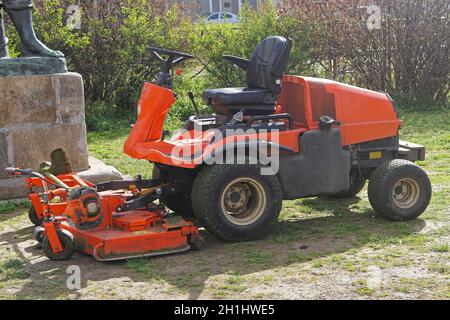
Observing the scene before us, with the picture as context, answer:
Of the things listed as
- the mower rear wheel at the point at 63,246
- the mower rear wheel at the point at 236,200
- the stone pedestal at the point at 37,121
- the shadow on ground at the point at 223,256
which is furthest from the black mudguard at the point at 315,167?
the stone pedestal at the point at 37,121

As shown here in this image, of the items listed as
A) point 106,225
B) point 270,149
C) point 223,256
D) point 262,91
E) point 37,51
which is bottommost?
point 223,256

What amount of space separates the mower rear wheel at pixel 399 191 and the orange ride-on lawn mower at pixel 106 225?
164 cm

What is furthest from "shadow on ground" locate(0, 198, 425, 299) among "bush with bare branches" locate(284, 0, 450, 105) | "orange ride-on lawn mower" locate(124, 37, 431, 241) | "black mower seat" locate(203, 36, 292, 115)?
"bush with bare branches" locate(284, 0, 450, 105)

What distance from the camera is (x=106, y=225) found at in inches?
240

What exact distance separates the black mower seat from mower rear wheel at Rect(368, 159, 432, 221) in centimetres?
108

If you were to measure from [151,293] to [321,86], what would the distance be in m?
2.52

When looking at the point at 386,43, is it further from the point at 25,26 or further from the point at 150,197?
the point at 150,197

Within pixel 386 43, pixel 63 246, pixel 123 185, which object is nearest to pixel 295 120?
pixel 123 185

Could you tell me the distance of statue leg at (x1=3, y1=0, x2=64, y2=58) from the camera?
842 cm

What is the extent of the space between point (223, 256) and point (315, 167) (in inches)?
45.8

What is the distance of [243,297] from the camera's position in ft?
16.3

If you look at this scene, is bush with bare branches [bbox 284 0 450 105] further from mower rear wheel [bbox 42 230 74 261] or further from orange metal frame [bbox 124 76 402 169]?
mower rear wheel [bbox 42 230 74 261]

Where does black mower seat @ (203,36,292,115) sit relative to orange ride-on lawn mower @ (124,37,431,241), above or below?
above

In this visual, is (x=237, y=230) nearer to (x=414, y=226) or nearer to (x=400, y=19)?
(x=414, y=226)
